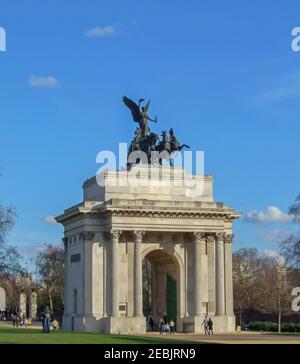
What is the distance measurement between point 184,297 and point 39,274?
203 feet

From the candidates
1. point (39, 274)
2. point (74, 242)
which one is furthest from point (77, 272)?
point (39, 274)

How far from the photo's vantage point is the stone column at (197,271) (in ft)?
241

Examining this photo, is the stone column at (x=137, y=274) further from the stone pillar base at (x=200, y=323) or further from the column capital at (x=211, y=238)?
the column capital at (x=211, y=238)

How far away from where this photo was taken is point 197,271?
7400 centimetres

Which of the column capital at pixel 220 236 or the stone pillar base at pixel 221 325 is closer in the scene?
the stone pillar base at pixel 221 325

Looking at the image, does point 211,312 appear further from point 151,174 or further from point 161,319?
point 151,174

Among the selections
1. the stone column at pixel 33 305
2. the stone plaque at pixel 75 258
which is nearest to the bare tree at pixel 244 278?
the stone column at pixel 33 305

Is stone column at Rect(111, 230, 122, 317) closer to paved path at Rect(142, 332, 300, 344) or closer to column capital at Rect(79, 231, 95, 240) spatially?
column capital at Rect(79, 231, 95, 240)

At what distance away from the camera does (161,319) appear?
75.0 meters

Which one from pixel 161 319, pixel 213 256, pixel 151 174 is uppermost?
pixel 151 174

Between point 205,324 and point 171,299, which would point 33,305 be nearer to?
point 171,299

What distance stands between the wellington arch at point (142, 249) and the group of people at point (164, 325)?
758 mm

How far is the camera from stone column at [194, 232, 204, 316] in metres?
73.5

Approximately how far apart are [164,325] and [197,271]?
5517mm
